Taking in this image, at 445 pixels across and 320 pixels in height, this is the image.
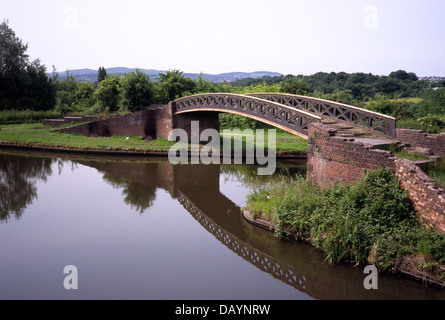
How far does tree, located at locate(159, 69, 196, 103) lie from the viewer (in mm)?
24484

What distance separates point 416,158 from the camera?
9.60m

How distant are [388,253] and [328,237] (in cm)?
118

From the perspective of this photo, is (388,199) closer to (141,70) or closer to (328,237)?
(328,237)

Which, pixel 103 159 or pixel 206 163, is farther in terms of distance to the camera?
pixel 103 159

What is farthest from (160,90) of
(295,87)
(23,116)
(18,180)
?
(18,180)

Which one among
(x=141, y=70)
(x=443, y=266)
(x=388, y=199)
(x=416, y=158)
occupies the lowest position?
(x=443, y=266)

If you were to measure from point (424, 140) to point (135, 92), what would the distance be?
52.4ft

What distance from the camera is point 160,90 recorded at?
80.6 ft

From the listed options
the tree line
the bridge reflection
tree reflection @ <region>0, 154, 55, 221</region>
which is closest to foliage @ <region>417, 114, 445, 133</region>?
the tree line

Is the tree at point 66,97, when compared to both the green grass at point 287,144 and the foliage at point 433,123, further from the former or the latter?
the foliage at point 433,123

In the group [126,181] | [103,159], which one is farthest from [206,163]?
[103,159]

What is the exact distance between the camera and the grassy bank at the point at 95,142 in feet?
62.4

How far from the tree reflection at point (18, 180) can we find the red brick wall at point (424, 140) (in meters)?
10.6
